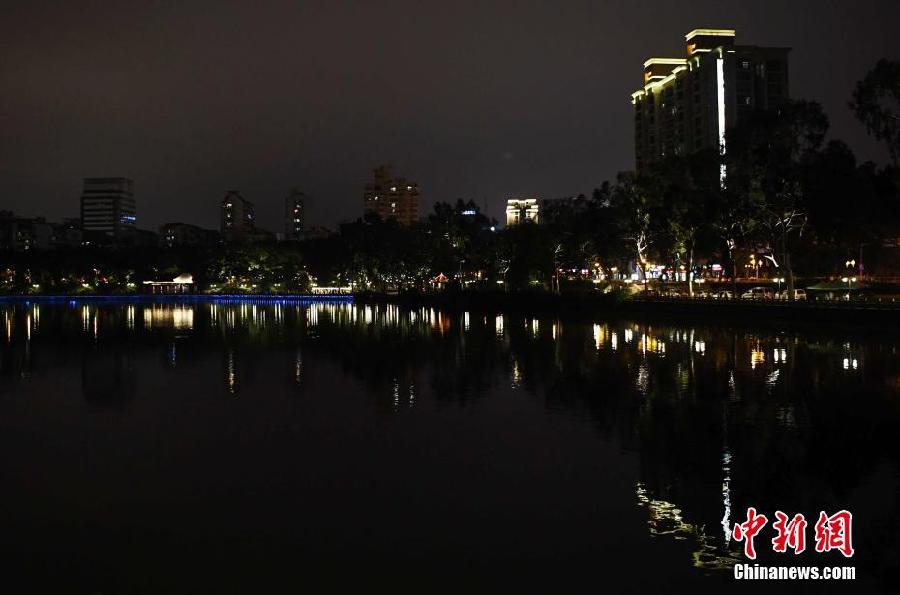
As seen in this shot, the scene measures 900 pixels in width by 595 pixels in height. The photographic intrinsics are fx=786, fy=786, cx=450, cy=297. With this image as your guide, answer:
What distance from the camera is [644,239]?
55906 millimetres

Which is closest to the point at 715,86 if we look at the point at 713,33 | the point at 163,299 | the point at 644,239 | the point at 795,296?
the point at 713,33

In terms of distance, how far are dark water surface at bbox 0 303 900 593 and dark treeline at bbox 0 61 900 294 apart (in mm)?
18560

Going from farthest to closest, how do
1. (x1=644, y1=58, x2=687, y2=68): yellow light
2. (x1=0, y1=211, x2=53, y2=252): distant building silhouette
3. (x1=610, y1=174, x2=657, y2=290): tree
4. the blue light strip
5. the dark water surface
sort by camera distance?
(x1=0, y1=211, x2=53, y2=252): distant building silhouette, (x1=644, y1=58, x2=687, y2=68): yellow light, the blue light strip, (x1=610, y1=174, x2=657, y2=290): tree, the dark water surface

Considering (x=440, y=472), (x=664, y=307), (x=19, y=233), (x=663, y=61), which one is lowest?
(x=440, y=472)

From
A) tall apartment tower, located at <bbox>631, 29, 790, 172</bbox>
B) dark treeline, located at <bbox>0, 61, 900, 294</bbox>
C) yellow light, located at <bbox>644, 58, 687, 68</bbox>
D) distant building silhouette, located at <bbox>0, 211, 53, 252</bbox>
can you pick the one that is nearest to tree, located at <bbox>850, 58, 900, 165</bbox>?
dark treeline, located at <bbox>0, 61, 900, 294</bbox>

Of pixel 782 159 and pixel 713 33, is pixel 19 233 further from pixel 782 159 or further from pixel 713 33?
pixel 782 159

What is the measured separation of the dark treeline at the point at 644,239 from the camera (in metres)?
41.0

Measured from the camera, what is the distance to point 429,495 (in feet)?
35.5

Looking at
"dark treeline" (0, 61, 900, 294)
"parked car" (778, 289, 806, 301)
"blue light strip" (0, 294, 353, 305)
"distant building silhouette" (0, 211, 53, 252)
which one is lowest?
"blue light strip" (0, 294, 353, 305)

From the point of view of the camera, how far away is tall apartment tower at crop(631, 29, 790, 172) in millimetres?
102250

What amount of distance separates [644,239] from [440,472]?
46.6 m

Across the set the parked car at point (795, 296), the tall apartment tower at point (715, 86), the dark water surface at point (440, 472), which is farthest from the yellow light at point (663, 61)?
the dark water surface at point (440, 472)

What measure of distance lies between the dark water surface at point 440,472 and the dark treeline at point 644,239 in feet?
60.9

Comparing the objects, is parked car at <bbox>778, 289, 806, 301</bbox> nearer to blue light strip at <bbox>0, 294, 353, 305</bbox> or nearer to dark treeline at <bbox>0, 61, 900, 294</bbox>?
dark treeline at <bbox>0, 61, 900, 294</bbox>
